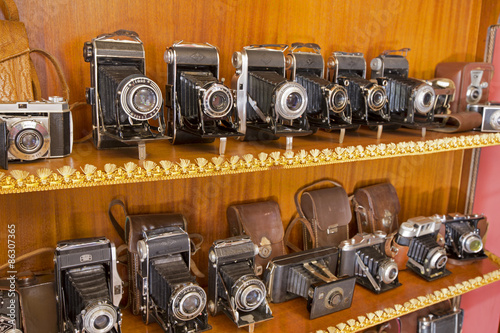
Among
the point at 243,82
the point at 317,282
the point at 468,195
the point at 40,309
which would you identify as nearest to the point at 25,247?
the point at 40,309

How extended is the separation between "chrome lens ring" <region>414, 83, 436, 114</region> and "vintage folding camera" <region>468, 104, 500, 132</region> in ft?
1.32

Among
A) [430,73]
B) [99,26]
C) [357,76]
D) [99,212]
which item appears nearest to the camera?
[99,26]

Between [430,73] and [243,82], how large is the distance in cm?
135

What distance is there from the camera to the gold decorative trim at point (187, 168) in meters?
1.17

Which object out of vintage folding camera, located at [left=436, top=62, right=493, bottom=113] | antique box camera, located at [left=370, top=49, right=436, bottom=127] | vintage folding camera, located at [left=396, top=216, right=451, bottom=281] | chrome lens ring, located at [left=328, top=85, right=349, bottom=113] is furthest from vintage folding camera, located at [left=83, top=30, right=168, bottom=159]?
vintage folding camera, located at [left=436, top=62, right=493, bottom=113]

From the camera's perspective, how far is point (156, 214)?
1.74m

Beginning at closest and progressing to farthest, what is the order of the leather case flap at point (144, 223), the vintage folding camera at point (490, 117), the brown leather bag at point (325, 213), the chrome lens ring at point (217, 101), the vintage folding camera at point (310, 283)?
the chrome lens ring at point (217, 101) → the leather case flap at point (144, 223) → the vintage folding camera at point (310, 283) → the brown leather bag at point (325, 213) → the vintage folding camera at point (490, 117)

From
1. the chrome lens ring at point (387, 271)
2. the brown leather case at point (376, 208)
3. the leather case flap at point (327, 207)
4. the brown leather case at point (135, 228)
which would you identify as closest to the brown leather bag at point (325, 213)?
the leather case flap at point (327, 207)

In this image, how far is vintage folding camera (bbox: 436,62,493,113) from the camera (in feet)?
7.44

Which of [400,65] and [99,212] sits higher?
[400,65]

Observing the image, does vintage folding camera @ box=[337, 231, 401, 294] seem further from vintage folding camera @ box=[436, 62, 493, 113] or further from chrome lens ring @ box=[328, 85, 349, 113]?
vintage folding camera @ box=[436, 62, 493, 113]

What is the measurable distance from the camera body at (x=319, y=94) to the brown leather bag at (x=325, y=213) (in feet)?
1.45

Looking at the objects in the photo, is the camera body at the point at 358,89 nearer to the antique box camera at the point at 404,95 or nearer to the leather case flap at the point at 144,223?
the antique box camera at the point at 404,95

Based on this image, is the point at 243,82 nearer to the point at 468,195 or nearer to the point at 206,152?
the point at 206,152
